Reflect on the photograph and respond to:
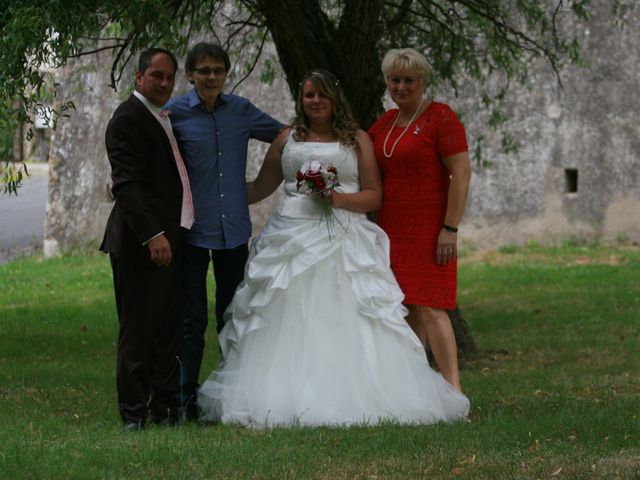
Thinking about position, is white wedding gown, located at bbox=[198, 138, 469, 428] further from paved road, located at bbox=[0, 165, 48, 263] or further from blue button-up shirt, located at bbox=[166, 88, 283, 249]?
paved road, located at bbox=[0, 165, 48, 263]

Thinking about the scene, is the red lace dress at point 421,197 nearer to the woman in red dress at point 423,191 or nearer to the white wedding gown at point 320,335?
the woman in red dress at point 423,191

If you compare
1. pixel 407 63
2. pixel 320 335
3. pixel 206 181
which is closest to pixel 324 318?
pixel 320 335

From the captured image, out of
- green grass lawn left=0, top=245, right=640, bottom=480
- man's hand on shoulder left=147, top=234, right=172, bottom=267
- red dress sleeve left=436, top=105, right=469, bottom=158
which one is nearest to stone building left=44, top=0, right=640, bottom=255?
green grass lawn left=0, top=245, right=640, bottom=480

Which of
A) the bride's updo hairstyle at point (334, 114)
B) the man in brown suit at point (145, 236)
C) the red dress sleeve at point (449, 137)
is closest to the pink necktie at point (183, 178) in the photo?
the man in brown suit at point (145, 236)

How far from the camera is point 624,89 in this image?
1695 centimetres

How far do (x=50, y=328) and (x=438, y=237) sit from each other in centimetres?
612

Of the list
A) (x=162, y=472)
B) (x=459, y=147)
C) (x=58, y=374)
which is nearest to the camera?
(x=162, y=472)

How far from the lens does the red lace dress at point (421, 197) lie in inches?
269

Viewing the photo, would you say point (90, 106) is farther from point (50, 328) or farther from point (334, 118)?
point (334, 118)

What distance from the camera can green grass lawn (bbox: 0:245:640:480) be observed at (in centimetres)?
543

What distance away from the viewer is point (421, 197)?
6.90 meters

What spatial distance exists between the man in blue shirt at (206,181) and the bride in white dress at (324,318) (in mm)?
156

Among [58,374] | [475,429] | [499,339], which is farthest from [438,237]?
[499,339]

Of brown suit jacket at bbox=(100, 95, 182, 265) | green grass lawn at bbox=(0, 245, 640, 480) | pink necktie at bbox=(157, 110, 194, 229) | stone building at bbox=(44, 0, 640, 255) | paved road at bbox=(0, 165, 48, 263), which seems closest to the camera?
green grass lawn at bbox=(0, 245, 640, 480)
